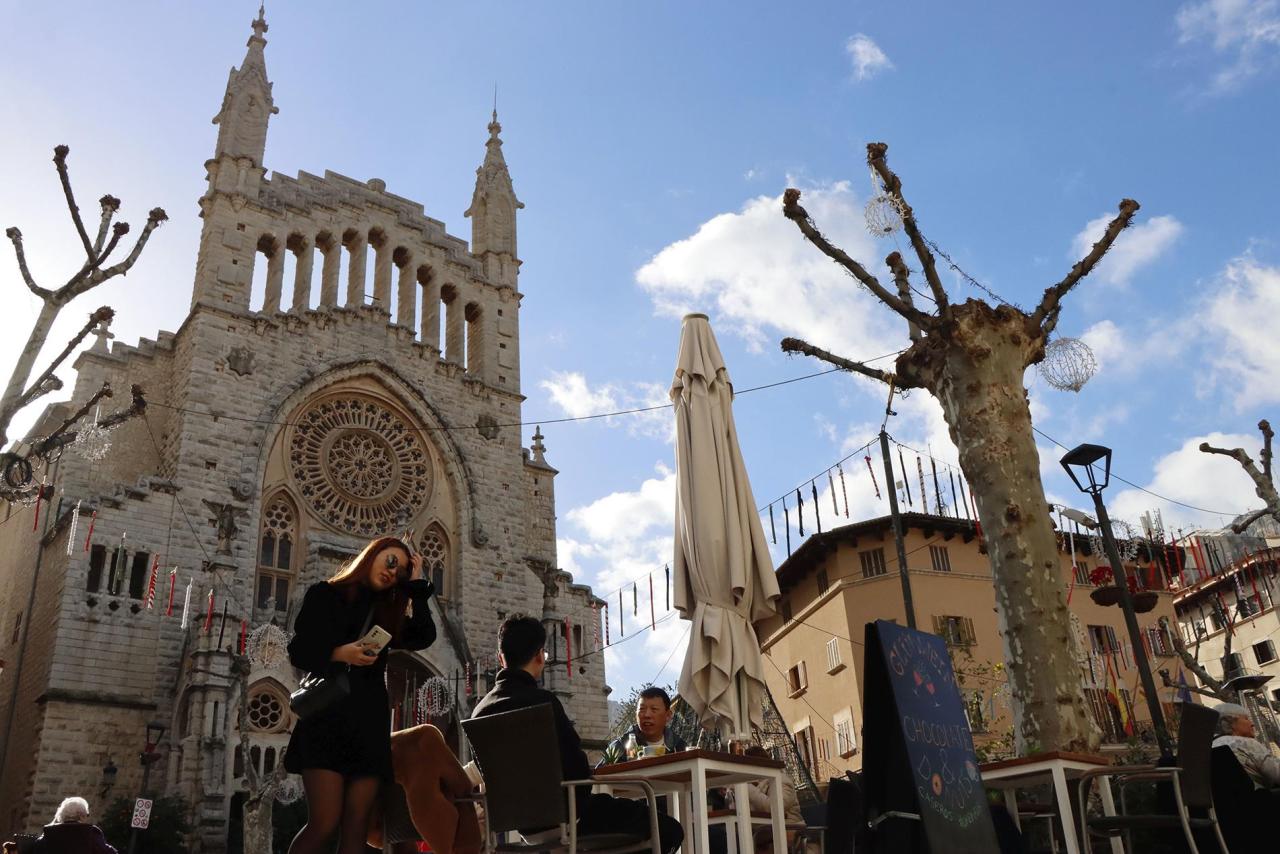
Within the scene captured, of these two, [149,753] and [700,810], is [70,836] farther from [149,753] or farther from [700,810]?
[149,753]

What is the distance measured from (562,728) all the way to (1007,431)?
550cm

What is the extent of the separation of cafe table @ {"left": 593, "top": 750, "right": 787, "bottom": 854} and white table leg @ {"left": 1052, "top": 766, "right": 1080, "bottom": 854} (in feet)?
4.27

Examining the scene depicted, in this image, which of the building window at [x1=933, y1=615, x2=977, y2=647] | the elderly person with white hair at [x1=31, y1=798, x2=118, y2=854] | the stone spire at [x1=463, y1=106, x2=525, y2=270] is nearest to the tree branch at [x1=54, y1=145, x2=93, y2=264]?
the elderly person with white hair at [x1=31, y1=798, x2=118, y2=854]

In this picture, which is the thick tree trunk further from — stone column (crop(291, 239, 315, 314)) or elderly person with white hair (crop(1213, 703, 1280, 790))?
stone column (crop(291, 239, 315, 314))

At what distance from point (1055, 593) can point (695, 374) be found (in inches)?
127

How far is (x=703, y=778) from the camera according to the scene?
4.77 meters

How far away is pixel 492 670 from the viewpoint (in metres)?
21.7

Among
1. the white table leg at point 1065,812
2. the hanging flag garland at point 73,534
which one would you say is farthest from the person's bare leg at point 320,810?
the hanging flag garland at point 73,534

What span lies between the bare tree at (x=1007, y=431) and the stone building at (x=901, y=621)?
16.2 m

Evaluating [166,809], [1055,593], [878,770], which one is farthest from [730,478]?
[166,809]

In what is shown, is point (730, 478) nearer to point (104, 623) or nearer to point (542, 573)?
point (104, 623)

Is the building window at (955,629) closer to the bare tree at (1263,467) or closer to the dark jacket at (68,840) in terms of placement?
the bare tree at (1263,467)

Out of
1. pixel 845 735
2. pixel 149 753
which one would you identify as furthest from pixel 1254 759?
pixel 845 735

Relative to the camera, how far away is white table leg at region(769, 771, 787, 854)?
505cm
